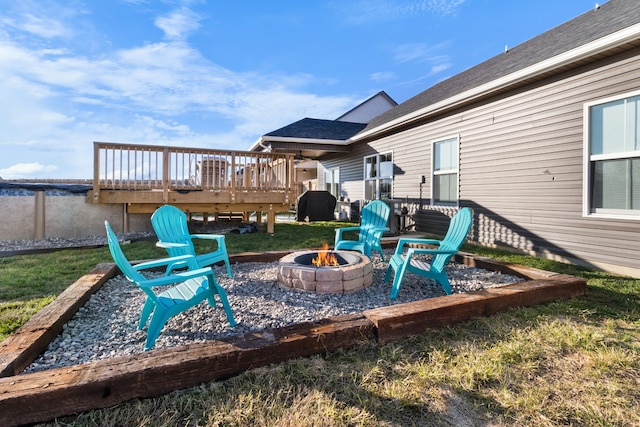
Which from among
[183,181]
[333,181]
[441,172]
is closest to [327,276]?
[183,181]

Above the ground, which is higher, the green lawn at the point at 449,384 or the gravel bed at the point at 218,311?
the gravel bed at the point at 218,311

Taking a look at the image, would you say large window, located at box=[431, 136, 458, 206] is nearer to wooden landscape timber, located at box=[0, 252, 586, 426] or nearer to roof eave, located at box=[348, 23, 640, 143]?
roof eave, located at box=[348, 23, 640, 143]

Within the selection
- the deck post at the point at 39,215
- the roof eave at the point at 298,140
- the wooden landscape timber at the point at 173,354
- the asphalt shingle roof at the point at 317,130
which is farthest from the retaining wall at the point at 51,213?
the wooden landscape timber at the point at 173,354

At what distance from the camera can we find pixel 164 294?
2223mm

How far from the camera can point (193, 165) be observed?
6.99 metres

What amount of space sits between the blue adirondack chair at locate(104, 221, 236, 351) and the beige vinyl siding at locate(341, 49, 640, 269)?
5144 millimetres

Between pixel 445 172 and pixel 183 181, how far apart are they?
6.16m

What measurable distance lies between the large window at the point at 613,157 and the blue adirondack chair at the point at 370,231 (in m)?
2.97

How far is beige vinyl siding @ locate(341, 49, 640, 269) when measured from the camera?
418 centimetres

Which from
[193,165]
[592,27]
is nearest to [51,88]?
[193,165]

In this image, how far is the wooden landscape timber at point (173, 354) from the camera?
4.42ft

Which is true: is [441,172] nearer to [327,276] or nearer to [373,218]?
[373,218]

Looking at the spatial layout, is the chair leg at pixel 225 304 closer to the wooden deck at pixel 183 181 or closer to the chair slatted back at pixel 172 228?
the chair slatted back at pixel 172 228

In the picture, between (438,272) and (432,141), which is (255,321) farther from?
(432,141)
